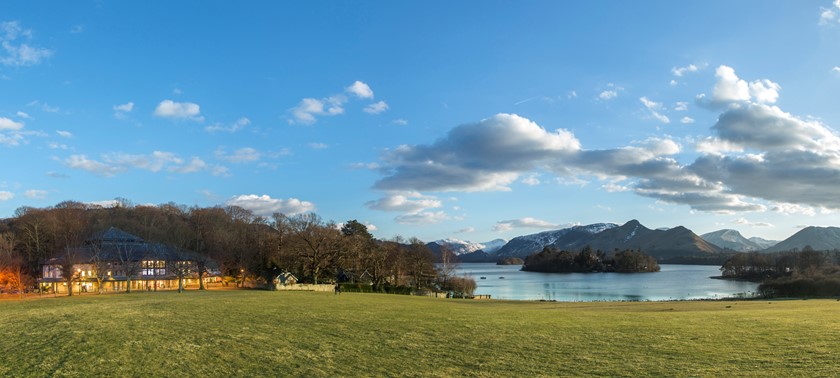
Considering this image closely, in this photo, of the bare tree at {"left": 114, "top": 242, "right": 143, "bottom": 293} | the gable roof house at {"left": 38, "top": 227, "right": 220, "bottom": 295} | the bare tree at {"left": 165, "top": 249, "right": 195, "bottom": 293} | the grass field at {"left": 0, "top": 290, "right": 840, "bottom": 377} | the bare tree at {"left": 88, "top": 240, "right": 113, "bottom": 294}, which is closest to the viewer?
the grass field at {"left": 0, "top": 290, "right": 840, "bottom": 377}

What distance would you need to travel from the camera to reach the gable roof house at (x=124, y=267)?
259 ft

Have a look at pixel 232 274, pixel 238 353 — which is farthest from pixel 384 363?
pixel 232 274

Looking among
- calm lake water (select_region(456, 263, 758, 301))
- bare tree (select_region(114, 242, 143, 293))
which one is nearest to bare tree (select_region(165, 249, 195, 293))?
bare tree (select_region(114, 242, 143, 293))

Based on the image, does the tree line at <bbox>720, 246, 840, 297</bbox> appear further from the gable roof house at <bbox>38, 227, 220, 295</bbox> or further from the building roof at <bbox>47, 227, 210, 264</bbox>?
the building roof at <bbox>47, 227, 210, 264</bbox>

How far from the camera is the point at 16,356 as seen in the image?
44.0 feet

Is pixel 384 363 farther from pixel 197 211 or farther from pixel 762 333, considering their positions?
pixel 197 211

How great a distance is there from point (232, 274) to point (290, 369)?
3706 inches

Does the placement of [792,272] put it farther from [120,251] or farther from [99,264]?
[120,251]

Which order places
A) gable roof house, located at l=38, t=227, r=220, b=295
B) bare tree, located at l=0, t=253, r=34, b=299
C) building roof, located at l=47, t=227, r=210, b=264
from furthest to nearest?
building roof, located at l=47, t=227, r=210, b=264
gable roof house, located at l=38, t=227, r=220, b=295
bare tree, located at l=0, t=253, r=34, b=299

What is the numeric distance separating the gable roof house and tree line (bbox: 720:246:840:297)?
87000 millimetres

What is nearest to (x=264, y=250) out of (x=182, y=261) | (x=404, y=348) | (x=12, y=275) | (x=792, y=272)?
(x=182, y=261)

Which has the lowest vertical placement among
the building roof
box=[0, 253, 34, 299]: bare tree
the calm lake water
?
the calm lake water

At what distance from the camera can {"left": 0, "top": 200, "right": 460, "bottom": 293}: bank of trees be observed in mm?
77562

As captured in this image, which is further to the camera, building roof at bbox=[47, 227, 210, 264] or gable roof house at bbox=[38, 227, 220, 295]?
building roof at bbox=[47, 227, 210, 264]
